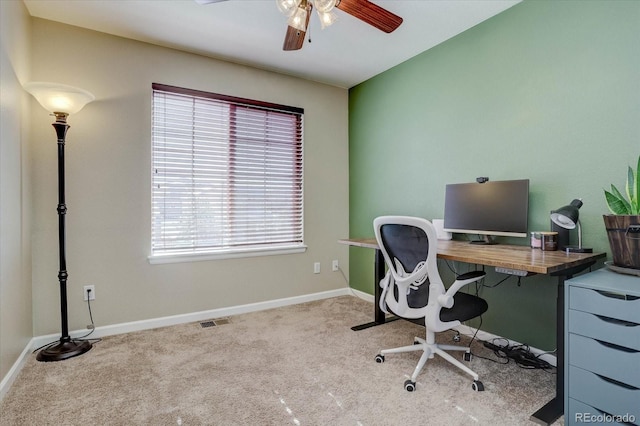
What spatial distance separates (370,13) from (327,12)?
288 millimetres

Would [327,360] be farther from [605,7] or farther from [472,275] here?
[605,7]

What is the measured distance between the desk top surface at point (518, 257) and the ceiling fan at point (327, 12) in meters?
1.48

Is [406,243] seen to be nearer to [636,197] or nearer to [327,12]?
[636,197]

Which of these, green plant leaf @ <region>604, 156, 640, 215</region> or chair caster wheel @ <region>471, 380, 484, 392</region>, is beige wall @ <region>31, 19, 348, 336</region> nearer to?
chair caster wheel @ <region>471, 380, 484, 392</region>

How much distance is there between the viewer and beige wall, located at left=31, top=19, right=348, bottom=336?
2518 mm

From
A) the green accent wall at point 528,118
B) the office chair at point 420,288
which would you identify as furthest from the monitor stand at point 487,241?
the office chair at point 420,288

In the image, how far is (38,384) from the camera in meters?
1.96

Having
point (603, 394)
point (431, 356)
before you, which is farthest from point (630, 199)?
point (431, 356)

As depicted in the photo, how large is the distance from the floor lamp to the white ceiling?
680mm

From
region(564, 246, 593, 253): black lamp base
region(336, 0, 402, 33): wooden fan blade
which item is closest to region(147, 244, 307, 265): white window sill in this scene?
region(336, 0, 402, 33): wooden fan blade

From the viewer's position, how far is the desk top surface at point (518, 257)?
1550 millimetres

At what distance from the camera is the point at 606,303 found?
4.60 ft

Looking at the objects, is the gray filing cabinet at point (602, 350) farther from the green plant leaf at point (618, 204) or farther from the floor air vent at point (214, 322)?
the floor air vent at point (214, 322)

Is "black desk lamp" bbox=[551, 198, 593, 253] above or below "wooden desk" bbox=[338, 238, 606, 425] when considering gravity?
above
